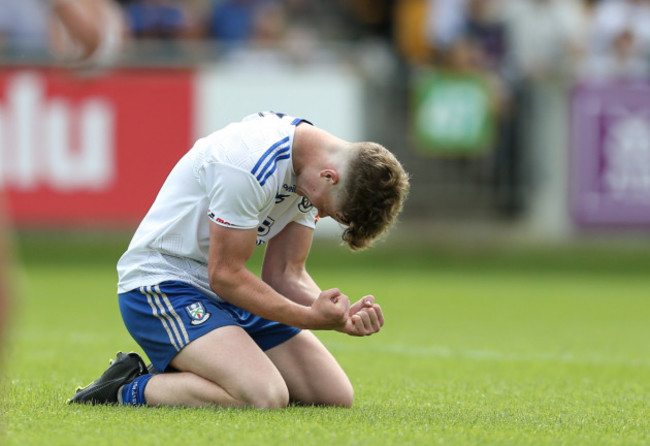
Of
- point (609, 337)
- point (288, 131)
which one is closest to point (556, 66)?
point (609, 337)

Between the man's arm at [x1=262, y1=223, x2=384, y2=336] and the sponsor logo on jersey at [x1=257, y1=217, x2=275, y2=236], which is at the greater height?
the sponsor logo on jersey at [x1=257, y1=217, x2=275, y2=236]

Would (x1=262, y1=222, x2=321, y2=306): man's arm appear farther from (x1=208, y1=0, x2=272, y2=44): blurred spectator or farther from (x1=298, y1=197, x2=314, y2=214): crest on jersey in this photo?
(x1=208, y1=0, x2=272, y2=44): blurred spectator

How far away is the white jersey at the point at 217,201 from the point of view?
5.22 m

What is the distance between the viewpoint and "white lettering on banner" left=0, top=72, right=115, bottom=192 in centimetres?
1428

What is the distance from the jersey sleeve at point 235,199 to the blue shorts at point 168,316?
55 centimetres

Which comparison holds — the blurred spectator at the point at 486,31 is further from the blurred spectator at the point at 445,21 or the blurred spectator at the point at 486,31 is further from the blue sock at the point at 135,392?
the blue sock at the point at 135,392

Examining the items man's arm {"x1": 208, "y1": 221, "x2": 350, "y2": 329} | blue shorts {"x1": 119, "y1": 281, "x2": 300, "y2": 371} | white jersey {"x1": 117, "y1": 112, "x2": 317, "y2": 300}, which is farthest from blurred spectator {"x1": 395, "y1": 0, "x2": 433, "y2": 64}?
man's arm {"x1": 208, "y1": 221, "x2": 350, "y2": 329}

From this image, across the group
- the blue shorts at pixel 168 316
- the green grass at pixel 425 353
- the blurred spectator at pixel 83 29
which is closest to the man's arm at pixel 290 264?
the blue shorts at pixel 168 316

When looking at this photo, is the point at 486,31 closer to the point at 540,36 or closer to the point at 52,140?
the point at 540,36

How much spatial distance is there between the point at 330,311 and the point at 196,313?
734 mm

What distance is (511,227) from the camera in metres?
15.6

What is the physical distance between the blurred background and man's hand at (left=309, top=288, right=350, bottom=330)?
9.55 metres

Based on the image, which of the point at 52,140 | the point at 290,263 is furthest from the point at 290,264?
the point at 52,140

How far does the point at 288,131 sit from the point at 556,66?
10.9 m
